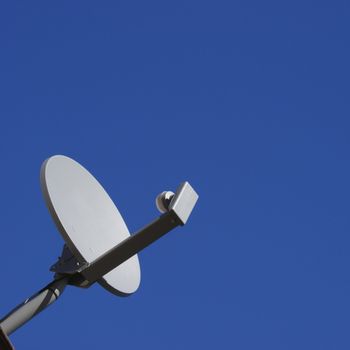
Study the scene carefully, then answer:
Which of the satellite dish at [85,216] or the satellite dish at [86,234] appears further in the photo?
the satellite dish at [85,216]

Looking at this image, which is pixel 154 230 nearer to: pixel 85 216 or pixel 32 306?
pixel 32 306

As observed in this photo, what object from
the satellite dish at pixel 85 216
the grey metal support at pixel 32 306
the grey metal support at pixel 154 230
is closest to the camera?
the grey metal support at pixel 32 306

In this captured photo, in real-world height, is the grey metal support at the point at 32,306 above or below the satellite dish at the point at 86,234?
below

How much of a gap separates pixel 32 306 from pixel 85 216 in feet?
6.65

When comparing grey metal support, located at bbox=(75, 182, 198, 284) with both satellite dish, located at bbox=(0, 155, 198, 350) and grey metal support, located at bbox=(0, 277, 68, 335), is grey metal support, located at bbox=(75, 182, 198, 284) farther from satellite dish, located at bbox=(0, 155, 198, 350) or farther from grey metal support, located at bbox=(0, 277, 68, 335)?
grey metal support, located at bbox=(0, 277, 68, 335)

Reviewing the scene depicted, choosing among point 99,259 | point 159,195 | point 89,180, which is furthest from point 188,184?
point 89,180

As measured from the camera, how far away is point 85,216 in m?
9.38

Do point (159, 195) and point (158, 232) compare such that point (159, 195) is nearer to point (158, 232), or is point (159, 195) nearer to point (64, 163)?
point (158, 232)

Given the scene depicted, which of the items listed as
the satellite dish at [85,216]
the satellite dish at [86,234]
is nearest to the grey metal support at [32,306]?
the satellite dish at [86,234]

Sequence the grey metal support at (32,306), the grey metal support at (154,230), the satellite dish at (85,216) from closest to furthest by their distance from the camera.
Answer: the grey metal support at (32,306) < the grey metal support at (154,230) < the satellite dish at (85,216)

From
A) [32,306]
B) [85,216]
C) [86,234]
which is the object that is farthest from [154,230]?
[85,216]

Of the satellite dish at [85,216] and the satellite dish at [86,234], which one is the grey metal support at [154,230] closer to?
the satellite dish at [86,234]

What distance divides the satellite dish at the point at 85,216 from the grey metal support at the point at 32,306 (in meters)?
0.35

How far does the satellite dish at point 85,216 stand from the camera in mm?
8141
